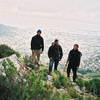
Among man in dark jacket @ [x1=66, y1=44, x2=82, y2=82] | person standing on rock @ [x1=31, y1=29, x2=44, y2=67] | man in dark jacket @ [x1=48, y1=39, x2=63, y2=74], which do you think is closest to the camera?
man in dark jacket @ [x1=66, y1=44, x2=82, y2=82]

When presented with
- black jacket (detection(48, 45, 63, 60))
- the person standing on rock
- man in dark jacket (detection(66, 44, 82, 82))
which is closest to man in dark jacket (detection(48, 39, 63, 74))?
black jacket (detection(48, 45, 63, 60))

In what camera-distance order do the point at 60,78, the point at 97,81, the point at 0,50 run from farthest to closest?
1. the point at 0,50
2. the point at 97,81
3. the point at 60,78

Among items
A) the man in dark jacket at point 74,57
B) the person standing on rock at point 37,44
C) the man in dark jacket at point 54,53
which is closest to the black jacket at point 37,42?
the person standing on rock at point 37,44

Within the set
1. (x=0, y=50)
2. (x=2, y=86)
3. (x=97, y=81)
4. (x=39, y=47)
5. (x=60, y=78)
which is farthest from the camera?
(x=0, y=50)

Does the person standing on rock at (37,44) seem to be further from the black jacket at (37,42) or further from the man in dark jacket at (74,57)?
the man in dark jacket at (74,57)

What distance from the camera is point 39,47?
1506cm

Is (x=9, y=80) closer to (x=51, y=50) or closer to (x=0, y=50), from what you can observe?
(x=51, y=50)

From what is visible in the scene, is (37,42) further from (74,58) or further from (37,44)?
(74,58)

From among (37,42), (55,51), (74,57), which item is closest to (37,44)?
(37,42)

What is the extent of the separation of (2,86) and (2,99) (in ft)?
1.20

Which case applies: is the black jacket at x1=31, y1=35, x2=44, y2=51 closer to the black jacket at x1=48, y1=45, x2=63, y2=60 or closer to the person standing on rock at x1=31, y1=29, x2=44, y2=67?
the person standing on rock at x1=31, y1=29, x2=44, y2=67

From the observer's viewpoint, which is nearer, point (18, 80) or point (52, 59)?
point (18, 80)

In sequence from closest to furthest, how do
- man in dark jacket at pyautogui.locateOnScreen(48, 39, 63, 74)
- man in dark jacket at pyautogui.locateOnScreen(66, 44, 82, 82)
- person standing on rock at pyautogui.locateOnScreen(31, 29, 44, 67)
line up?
A: man in dark jacket at pyautogui.locateOnScreen(66, 44, 82, 82)
person standing on rock at pyautogui.locateOnScreen(31, 29, 44, 67)
man in dark jacket at pyautogui.locateOnScreen(48, 39, 63, 74)

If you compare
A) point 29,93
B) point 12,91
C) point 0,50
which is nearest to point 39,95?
point 29,93
